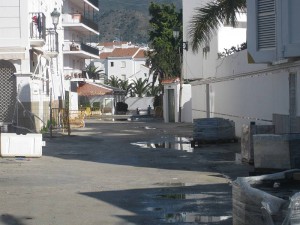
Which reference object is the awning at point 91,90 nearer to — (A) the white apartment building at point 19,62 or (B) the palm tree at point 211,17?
(A) the white apartment building at point 19,62

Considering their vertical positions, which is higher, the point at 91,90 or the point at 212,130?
the point at 91,90

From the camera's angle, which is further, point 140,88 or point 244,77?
point 140,88

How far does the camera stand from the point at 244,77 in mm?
27656

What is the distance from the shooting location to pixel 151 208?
1202cm

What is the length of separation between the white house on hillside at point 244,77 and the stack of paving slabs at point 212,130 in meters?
1.00

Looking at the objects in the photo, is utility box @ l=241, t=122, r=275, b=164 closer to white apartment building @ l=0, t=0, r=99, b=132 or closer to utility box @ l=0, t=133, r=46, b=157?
utility box @ l=0, t=133, r=46, b=157

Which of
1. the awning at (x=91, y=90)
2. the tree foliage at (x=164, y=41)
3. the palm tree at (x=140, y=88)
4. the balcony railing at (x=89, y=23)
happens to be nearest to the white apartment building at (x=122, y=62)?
the palm tree at (x=140, y=88)

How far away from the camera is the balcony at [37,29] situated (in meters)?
33.5

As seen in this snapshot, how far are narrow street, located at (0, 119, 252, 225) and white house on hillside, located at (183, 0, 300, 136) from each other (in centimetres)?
212

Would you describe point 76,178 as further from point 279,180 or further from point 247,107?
point 247,107

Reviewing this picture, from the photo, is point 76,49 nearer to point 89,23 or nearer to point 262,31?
point 89,23

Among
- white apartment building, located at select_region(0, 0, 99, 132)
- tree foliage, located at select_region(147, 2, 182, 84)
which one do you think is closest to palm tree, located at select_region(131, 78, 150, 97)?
tree foliage, located at select_region(147, 2, 182, 84)

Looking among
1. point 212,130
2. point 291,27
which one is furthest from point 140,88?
point 291,27

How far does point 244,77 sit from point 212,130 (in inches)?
108
